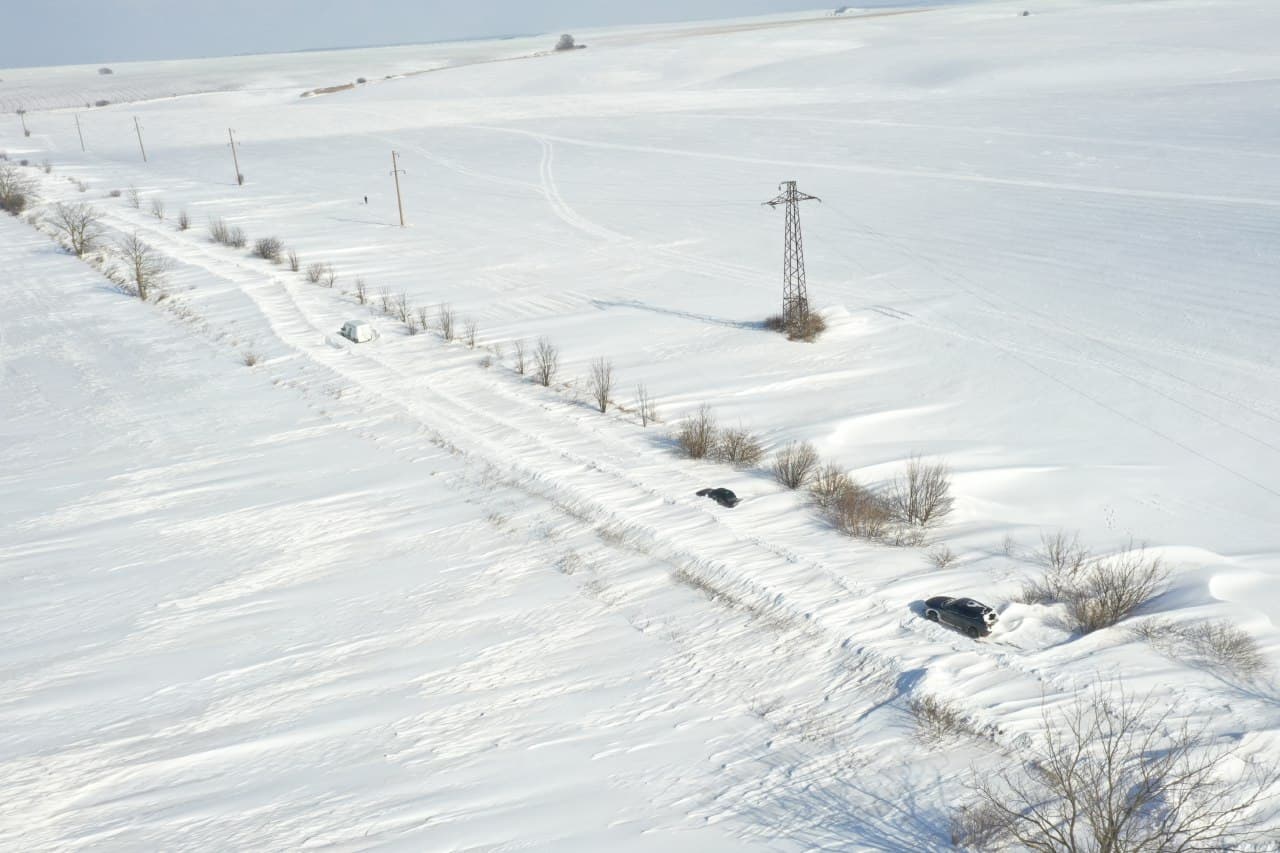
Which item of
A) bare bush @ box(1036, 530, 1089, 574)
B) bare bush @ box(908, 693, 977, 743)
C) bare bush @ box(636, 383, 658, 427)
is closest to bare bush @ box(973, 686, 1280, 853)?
bare bush @ box(908, 693, 977, 743)

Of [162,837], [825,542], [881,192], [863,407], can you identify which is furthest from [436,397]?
[881,192]

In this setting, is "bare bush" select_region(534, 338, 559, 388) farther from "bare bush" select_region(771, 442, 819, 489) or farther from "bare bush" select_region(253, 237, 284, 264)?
"bare bush" select_region(253, 237, 284, 264)

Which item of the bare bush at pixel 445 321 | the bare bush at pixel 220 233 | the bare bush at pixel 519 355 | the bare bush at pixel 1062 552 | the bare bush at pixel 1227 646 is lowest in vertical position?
the bare bush at pixel 1062 552

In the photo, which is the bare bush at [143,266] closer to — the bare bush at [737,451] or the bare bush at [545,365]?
the bare bush at [545,365]

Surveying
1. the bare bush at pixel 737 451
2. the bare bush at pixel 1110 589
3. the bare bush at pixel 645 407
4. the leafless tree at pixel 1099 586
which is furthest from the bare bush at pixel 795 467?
the bare bush at pixel 1110 589

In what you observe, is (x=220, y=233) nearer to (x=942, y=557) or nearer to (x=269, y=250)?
(x=269, y=250)

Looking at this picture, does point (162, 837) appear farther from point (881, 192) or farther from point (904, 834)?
point (881, 192)
